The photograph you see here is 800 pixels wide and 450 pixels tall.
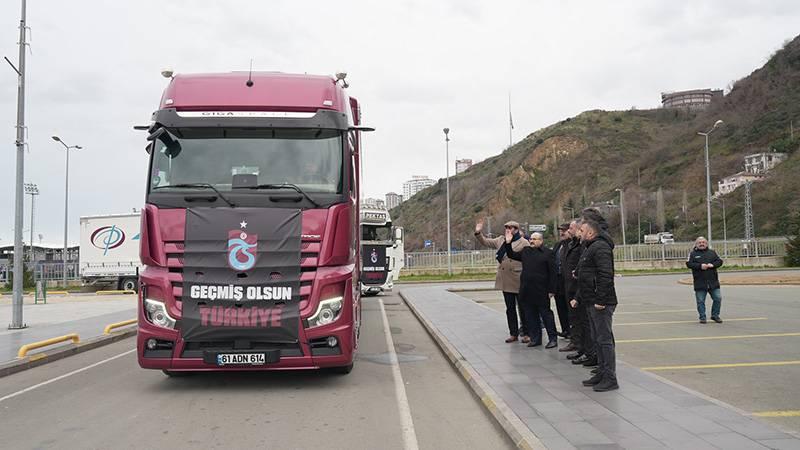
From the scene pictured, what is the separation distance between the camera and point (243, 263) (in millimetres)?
7090

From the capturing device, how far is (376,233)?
80.8ft

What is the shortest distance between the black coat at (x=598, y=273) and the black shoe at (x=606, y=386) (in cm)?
88

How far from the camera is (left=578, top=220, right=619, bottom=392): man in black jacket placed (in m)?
6.84

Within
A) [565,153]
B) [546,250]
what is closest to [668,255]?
[546,250]

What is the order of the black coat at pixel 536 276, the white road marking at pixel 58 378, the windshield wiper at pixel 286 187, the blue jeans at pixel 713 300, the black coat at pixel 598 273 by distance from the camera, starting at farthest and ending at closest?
1. the blue jeans at pixel 713 300
2. the black coat at pixel 536 276
3. the white road marking at pixel 58 378
4. the windshield wiper at pixel 286 187
5. the black coat at pixel 598 273

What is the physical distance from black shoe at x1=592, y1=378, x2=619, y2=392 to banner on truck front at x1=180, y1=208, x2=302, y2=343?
345 cm

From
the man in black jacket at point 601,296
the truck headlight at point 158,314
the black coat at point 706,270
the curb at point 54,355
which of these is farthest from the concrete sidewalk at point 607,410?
the curb at point 54,355

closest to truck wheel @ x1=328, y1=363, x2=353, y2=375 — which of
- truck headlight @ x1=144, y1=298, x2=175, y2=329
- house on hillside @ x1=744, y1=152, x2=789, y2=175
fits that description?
truck headlight @ x1=144, y1=298, x2=175, y2=329

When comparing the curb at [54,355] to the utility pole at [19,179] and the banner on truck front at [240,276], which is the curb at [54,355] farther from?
the banner on truck front at [240,276]

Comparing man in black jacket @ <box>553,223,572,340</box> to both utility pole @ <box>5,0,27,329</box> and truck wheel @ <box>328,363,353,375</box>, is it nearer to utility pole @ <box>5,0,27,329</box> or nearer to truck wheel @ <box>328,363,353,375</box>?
truck wheel @ <box>328,363,353,375</box>

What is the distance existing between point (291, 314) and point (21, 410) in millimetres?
3223

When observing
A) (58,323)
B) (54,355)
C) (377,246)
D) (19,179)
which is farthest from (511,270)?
(377,246)

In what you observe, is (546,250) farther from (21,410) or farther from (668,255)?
(668,255)

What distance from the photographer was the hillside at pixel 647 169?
71438mm
